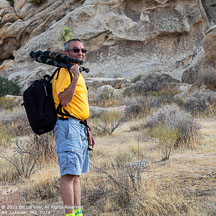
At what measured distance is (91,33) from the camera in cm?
2272

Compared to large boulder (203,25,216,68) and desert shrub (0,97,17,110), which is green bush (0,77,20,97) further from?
large boulder (203,25,216,68)

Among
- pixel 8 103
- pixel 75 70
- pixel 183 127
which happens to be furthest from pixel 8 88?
pixel 75 70

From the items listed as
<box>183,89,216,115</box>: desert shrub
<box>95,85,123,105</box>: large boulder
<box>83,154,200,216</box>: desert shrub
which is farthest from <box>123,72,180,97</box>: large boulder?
<box>83,154,200,216</box>: desert shrub

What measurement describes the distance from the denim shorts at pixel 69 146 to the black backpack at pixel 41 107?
0.08m

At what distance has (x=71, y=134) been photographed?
8.36ft

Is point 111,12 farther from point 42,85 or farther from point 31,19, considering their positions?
A: point 42,85

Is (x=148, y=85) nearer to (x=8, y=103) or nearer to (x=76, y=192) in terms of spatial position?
(x=8, y=103)

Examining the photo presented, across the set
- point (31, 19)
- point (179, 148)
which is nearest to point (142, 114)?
point (179, 148)

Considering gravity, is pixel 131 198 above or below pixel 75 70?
below

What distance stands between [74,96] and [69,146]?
419 millimetres

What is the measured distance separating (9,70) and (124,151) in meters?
21.2

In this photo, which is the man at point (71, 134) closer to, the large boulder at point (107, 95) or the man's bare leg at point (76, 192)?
the man's bare leg at point (76, 192)

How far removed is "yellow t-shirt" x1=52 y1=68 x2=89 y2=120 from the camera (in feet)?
8.49

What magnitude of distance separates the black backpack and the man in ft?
0.17
